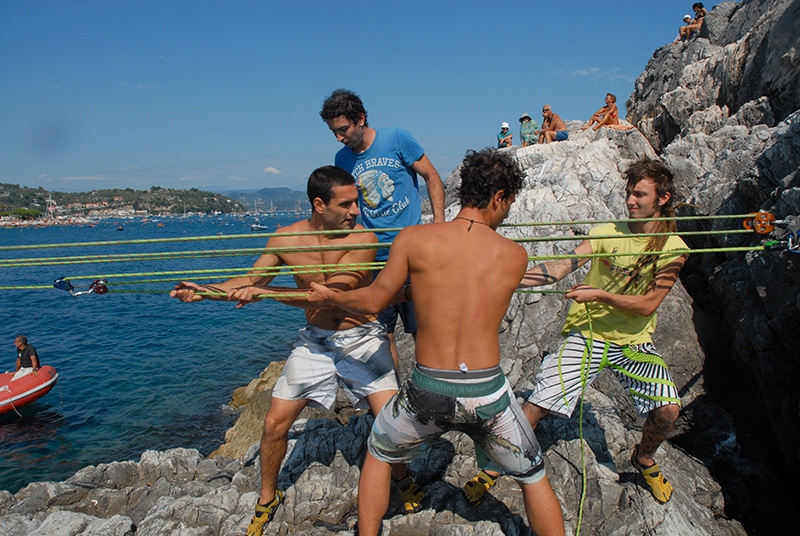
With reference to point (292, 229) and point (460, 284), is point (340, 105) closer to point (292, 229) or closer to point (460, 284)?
point (292, 229)

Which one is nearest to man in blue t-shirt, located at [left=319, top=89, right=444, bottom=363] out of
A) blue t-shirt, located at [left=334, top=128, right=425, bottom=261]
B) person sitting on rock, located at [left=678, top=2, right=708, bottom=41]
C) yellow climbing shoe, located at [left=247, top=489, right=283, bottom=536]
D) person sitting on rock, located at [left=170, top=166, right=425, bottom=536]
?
blue t-shirt, located at [left=334, top=128, right=425, bottom=261]

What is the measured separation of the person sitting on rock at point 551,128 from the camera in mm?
16781

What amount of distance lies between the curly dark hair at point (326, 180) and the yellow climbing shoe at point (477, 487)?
9.09 ft

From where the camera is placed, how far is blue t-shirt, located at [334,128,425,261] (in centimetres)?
494

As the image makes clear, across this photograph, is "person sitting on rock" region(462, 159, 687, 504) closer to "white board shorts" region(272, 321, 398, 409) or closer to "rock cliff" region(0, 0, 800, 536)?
"rock cliff" region(0, 0, 800, 536)

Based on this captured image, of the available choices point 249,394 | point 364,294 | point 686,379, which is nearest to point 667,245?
point 364,294

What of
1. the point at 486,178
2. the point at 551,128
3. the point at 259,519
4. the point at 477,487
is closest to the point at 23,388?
the point at 259,519

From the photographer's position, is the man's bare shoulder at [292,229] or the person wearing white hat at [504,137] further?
the person wearing white hat at [504,137]

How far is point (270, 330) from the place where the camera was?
2297cm

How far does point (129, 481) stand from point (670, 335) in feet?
28.4

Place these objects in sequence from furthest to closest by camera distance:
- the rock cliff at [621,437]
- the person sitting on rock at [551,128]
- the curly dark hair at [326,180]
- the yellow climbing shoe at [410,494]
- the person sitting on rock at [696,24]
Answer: the person sitting on rock at [696,24] < the person sitting on rock at [551,128] < the rock cliff at [621,437] < the yellow climbing shoe at [410,494] < the curly dark hair at [326,180]

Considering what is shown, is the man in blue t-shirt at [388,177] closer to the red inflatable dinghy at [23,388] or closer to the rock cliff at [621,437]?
the rock cliff at [621,437]

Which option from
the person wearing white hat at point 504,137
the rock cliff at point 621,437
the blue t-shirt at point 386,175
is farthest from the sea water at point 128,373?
the person wearing white hat at point 504,137

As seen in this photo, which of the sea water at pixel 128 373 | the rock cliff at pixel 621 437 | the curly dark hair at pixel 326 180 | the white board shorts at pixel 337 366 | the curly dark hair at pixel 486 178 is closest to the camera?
the curly dark hair at pixel 486 178
